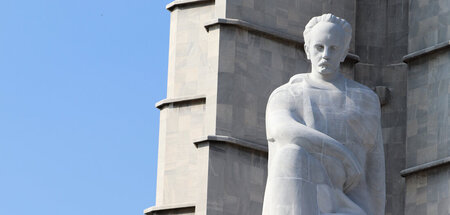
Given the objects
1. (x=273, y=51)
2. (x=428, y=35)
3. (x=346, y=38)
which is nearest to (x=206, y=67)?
(x=273, y=51)

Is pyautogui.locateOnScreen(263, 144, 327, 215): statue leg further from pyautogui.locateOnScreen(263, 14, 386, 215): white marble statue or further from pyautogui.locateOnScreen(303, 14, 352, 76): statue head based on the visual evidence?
pyautogui.locateOnScreen(303, 14, 352, 76): statue head

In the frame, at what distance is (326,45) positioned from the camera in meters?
14.0

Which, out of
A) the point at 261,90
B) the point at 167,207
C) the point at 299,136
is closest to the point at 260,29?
the point at 261,90

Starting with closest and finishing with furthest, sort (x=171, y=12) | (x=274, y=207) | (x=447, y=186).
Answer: (x=274, y=207) < (x=447, y=186) < (x=171, y=12)

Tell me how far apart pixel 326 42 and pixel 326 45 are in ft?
0.09

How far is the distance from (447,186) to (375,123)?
5.44 meters

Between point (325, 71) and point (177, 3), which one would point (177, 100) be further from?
point (325, 71)

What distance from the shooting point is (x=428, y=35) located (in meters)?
20.1

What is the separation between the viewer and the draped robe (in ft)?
44.0

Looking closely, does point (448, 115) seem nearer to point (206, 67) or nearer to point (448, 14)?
point (448, 14)

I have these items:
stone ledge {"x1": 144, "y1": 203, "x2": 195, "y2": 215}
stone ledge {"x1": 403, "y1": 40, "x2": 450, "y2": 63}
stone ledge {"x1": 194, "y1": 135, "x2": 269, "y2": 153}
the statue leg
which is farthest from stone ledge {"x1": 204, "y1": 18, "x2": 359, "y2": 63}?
the statue leg

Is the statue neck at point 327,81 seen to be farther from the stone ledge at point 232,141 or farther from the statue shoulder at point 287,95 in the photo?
the stone ledge at point 232,141

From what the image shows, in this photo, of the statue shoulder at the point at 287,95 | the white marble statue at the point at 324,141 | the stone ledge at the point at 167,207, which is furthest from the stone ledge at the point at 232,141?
the statue shoulder at the point at 287,95

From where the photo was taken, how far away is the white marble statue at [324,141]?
13422 millimetres
